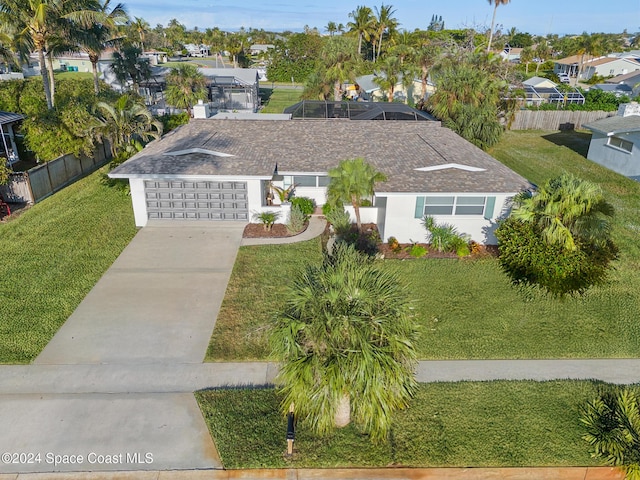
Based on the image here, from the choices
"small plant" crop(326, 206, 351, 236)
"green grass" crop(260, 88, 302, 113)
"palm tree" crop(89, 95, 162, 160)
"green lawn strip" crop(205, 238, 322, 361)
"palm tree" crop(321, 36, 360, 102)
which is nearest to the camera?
"green lawn strip" crop(205, 238, 322, 361)

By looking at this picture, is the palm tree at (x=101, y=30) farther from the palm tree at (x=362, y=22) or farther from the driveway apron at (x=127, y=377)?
the palm tree at (x=362, y=22)

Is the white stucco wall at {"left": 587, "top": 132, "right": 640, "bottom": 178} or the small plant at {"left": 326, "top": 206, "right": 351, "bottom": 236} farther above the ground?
the white stucco wall at {"left": 587, "top": 132, "right": 640, "bottom": 178}

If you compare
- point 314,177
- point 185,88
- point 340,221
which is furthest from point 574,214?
point 185,88

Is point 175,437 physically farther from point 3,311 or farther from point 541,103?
point 541,103

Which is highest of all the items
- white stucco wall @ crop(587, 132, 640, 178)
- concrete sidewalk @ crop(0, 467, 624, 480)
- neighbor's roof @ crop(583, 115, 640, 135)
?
neighbor's roof @ crop(583, 115, 640, 135)

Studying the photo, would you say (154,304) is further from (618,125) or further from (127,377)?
(618,125)

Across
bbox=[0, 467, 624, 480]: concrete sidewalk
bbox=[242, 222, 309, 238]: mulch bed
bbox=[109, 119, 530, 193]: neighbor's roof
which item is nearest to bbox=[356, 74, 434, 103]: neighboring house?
bbox=[109, 119, 530, 193]: neighbor's roof

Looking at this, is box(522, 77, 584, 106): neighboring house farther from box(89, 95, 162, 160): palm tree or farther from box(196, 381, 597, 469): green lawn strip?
box(196, 381, 597, 469): green lawn strip
